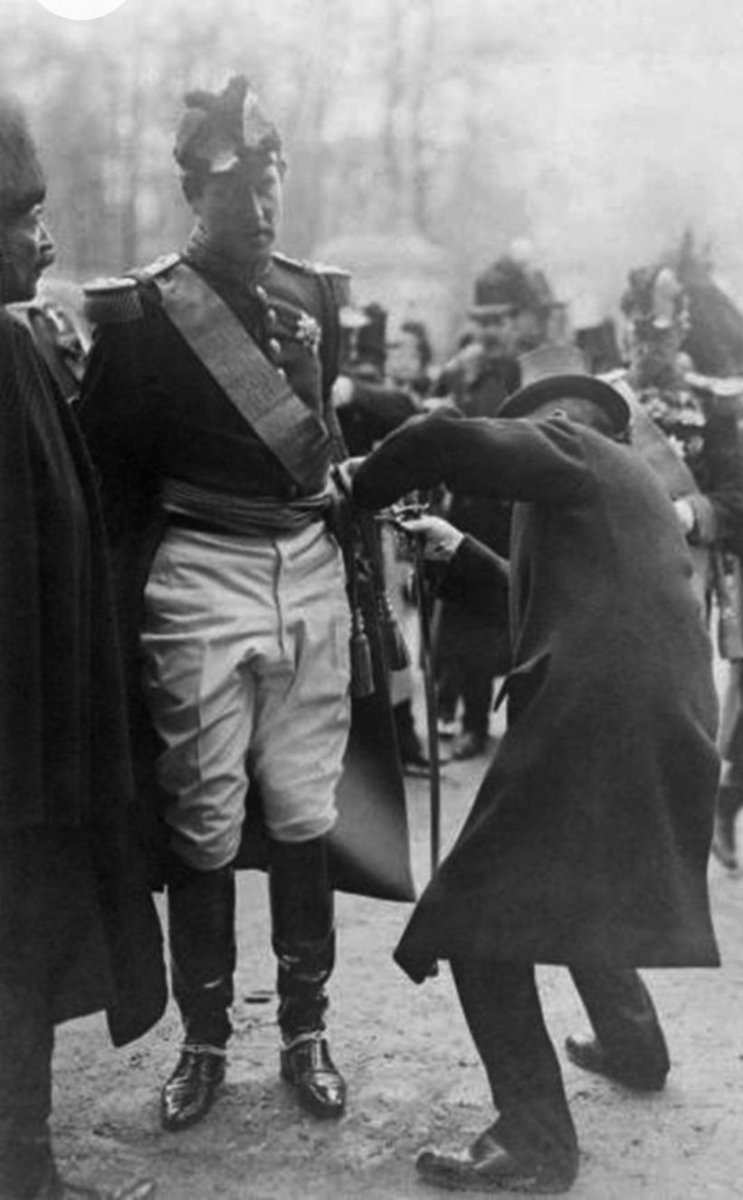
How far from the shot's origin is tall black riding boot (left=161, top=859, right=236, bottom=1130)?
3.65 meters

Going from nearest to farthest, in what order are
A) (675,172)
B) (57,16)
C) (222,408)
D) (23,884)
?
(23,884) → (222,408) → (57,16) → (675,172)

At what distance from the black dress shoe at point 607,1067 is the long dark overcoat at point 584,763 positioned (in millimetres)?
658

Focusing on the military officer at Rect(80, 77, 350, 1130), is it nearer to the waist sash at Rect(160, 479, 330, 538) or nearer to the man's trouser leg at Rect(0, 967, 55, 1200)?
the waist sash at Rect(160, 479, 330, 538)

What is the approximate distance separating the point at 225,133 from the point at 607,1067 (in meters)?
2.21

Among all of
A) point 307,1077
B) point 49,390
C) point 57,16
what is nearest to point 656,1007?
point 307,1077

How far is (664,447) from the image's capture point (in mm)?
5234

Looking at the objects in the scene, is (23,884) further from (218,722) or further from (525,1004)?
(525,1004)

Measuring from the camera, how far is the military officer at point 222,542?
355 cm

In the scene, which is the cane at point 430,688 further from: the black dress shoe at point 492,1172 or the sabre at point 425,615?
the black dress shoe at point 492,1172

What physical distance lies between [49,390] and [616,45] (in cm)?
309

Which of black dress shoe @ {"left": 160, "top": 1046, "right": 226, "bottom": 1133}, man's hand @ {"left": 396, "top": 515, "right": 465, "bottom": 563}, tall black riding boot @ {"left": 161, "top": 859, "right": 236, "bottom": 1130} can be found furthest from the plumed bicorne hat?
black dress shoe @ {"left": 160, "top": 1046, "right": 226, "bottom": 1133}

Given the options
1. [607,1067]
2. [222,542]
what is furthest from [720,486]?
[222,542]

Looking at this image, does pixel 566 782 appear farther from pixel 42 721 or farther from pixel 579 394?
pixel 42 721

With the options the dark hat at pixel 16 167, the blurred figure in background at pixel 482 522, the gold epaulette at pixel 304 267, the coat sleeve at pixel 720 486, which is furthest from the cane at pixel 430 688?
the blurred figure in background at pixel 482 522
